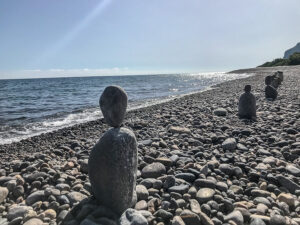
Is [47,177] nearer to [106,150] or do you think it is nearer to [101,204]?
[101,204]

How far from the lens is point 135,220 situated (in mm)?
3143

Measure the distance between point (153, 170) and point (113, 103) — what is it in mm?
1791

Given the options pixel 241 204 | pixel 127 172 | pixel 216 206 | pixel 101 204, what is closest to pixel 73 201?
pixel 101 204

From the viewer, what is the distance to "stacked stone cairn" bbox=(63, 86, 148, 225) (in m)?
3.34

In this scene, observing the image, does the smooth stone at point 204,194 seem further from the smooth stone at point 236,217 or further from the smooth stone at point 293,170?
the smooth stone at point 293,170

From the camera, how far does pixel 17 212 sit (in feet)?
11.9

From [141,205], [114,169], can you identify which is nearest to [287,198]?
[141,205]

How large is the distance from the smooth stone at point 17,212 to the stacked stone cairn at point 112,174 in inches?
30.5

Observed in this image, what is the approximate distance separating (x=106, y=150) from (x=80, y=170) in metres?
2.24

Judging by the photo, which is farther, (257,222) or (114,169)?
(114,169)

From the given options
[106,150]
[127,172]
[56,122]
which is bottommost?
[56,122]

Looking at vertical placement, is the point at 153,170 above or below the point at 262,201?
above

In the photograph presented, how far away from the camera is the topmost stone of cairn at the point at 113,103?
3506 millimetres

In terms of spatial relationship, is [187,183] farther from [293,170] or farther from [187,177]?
[293,170]
